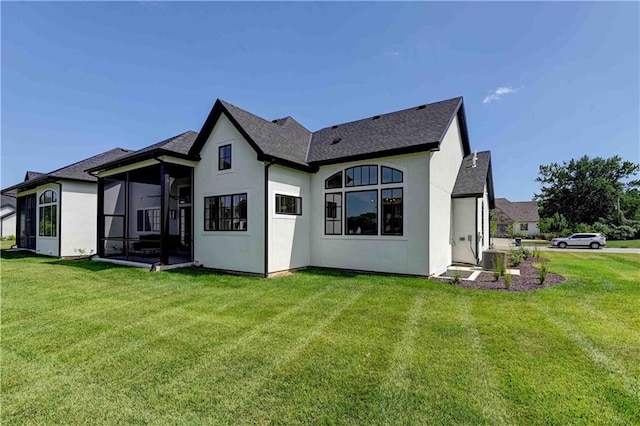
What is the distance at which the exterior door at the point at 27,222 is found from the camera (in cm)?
1780

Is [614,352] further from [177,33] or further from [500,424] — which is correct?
[177,33]

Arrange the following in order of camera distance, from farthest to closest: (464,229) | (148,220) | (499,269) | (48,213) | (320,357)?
(148,220), (48,213), (464,229), (499,269), (320,357)

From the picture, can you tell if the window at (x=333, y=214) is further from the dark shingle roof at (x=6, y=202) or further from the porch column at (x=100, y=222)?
the dark shingle roof at (x=6, y=202)

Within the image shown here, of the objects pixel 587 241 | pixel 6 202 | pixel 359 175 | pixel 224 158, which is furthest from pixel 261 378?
pixel 6 202

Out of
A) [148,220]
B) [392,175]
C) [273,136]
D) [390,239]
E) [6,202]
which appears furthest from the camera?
[6,202]

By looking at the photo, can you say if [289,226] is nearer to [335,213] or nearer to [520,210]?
[335,213]

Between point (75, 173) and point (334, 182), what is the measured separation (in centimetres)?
1446

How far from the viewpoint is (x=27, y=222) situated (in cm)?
1853

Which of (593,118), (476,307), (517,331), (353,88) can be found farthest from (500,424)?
(593,118)

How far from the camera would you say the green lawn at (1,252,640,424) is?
2809 mm

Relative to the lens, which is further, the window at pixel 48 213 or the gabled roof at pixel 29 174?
the gabled roof at pixel 29 174

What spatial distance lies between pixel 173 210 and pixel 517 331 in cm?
1623

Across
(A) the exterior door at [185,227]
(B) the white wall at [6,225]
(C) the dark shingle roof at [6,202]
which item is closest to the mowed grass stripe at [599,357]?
(A) the exterior door at [185,227]

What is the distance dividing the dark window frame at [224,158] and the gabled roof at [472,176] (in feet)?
30.4
